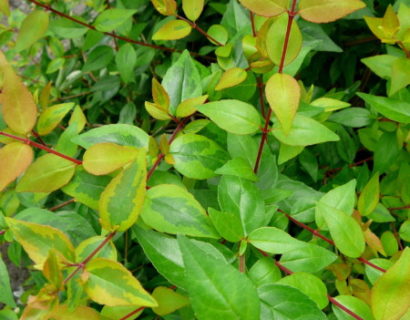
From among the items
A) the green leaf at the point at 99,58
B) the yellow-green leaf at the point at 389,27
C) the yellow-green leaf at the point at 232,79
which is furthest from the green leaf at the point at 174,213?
the green leaf at the point at 99,58

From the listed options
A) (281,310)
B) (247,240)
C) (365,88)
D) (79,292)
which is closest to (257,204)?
(247,240)

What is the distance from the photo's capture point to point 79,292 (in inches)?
19.2

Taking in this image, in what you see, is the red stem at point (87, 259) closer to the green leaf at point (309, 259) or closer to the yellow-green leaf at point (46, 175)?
the yellow-green leaf at point (46, 175)

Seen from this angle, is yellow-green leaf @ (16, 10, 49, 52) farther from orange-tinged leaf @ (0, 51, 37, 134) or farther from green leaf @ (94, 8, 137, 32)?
orange-tinged leaf @ (0, 51, 37, 134)

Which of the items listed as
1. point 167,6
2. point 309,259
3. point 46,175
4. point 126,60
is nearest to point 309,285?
point 309,259

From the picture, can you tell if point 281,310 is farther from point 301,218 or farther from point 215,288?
point 301,218

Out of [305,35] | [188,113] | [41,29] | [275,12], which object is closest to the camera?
[275,12]

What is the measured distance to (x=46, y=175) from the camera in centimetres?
60

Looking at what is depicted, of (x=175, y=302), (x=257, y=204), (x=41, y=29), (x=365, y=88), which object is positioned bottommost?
(x=365, y=88)

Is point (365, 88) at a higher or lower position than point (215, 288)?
lower

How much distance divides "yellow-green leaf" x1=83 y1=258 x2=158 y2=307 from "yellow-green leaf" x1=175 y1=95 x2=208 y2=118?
28 cm

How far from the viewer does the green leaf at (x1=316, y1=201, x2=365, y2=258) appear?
592mm

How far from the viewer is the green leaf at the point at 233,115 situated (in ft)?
1.94

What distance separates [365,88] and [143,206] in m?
1.12
